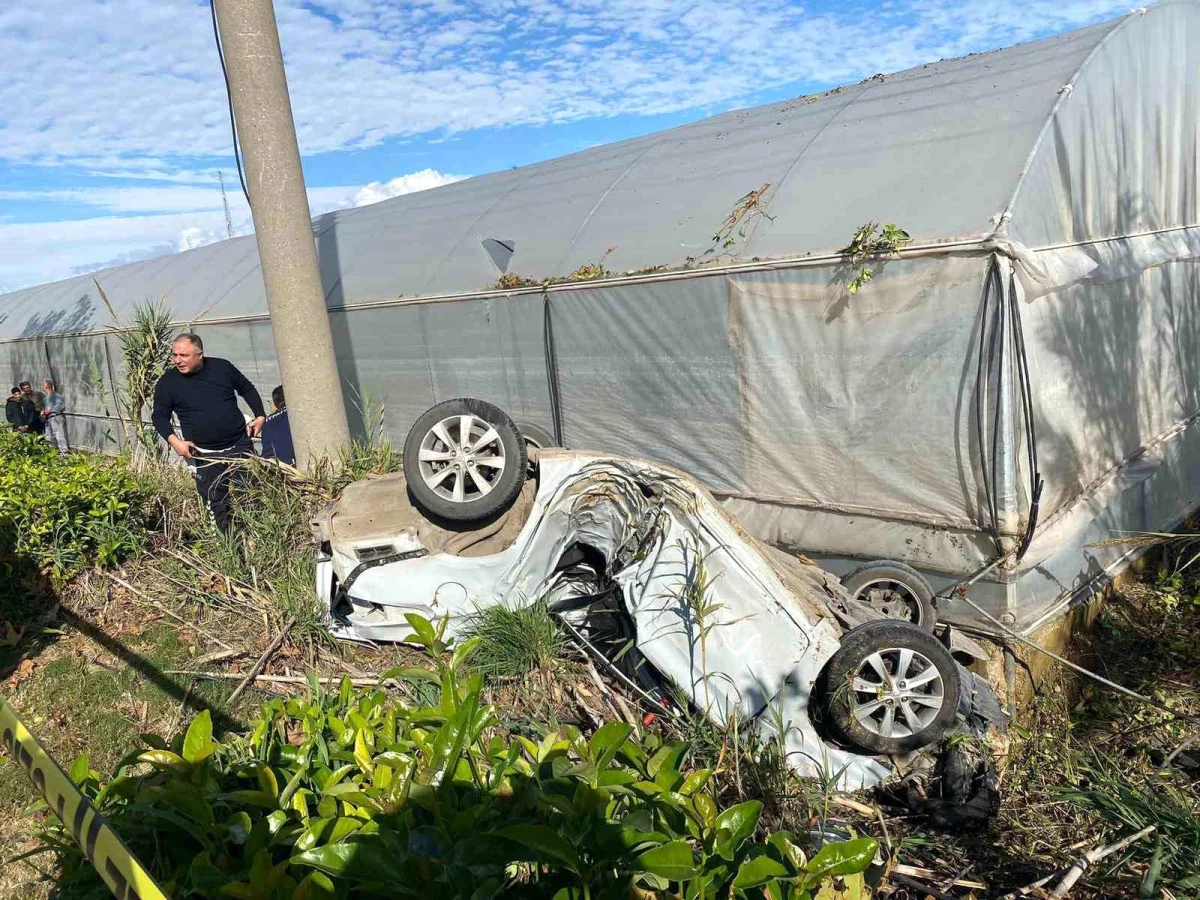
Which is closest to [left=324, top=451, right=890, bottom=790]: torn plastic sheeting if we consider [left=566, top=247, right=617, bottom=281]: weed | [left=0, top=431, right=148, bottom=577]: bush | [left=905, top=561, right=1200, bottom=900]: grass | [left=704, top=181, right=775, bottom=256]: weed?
[left=905, top=561, right=1200, bottom=900]: grass

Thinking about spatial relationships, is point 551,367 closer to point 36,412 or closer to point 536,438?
point 536,438

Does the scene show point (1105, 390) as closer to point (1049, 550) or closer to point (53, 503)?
point (1049, 550)

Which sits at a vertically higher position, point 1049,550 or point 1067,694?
point 1049,550

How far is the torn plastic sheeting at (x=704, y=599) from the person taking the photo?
13.3 ft

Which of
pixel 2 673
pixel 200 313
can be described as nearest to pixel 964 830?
pixel 2 673

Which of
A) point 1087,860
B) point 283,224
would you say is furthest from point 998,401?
point 283,224

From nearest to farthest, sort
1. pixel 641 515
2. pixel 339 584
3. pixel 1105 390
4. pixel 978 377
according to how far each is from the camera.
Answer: pixel 641 515
pixel 339 584
pixel 978 377
pixel 1105 390

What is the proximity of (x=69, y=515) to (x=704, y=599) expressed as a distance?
4.61 m

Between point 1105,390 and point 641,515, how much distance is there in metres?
4.14

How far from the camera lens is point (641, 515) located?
4.27 meters

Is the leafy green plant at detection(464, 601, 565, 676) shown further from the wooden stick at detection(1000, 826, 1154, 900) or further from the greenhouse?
the greenhouse

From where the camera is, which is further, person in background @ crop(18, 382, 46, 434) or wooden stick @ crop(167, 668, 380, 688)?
person in background @ crop(18, 382, 46, 434)

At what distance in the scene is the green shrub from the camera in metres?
1.91

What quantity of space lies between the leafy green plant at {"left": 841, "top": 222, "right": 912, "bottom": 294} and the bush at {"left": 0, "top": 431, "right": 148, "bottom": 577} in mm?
5305
